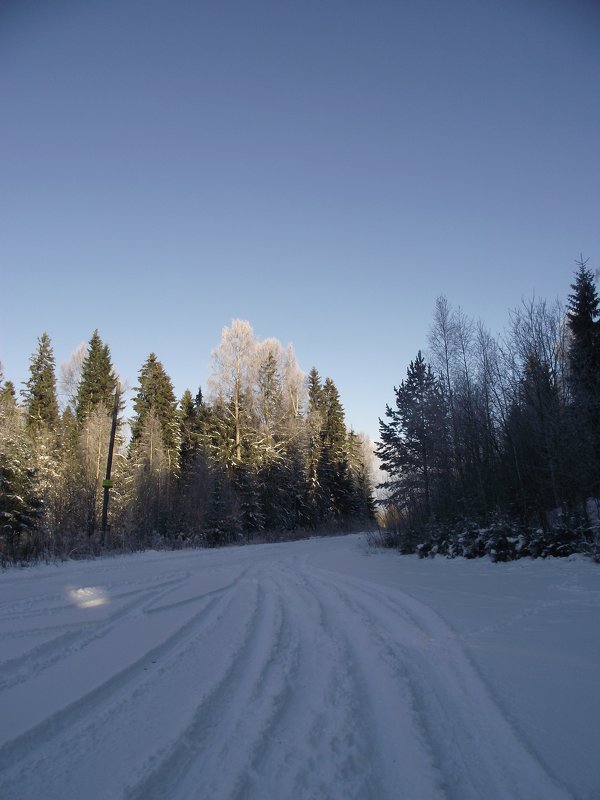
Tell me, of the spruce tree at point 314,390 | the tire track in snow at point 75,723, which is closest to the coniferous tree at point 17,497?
the tire track in snow at point 75,723

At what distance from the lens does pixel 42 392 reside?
117ft

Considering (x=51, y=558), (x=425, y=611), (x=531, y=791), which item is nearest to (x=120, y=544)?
(x=51, y=558)

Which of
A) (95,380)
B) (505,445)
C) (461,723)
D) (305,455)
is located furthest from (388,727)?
(95,380)

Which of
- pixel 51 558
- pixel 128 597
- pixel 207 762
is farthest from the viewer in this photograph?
pixel 51 558

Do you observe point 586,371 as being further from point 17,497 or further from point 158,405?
point 158,405

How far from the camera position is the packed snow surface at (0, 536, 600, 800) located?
6.40 ft

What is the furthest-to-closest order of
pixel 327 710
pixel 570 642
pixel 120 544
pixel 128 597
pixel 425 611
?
pixel 120 544
pixel 128 597
pixel 425 611
pixel 570 642
pixel 327 710

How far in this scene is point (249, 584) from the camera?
7.95 m

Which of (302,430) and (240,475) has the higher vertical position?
(302,430)

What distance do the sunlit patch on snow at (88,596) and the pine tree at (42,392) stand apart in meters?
30.3

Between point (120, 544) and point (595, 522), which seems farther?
point (120, 544)

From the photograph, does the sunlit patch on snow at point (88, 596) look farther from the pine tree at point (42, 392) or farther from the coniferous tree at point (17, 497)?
the pine tree at point (42, 392)

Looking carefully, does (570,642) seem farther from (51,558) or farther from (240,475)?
(240,475)

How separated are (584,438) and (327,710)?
1254 cm
